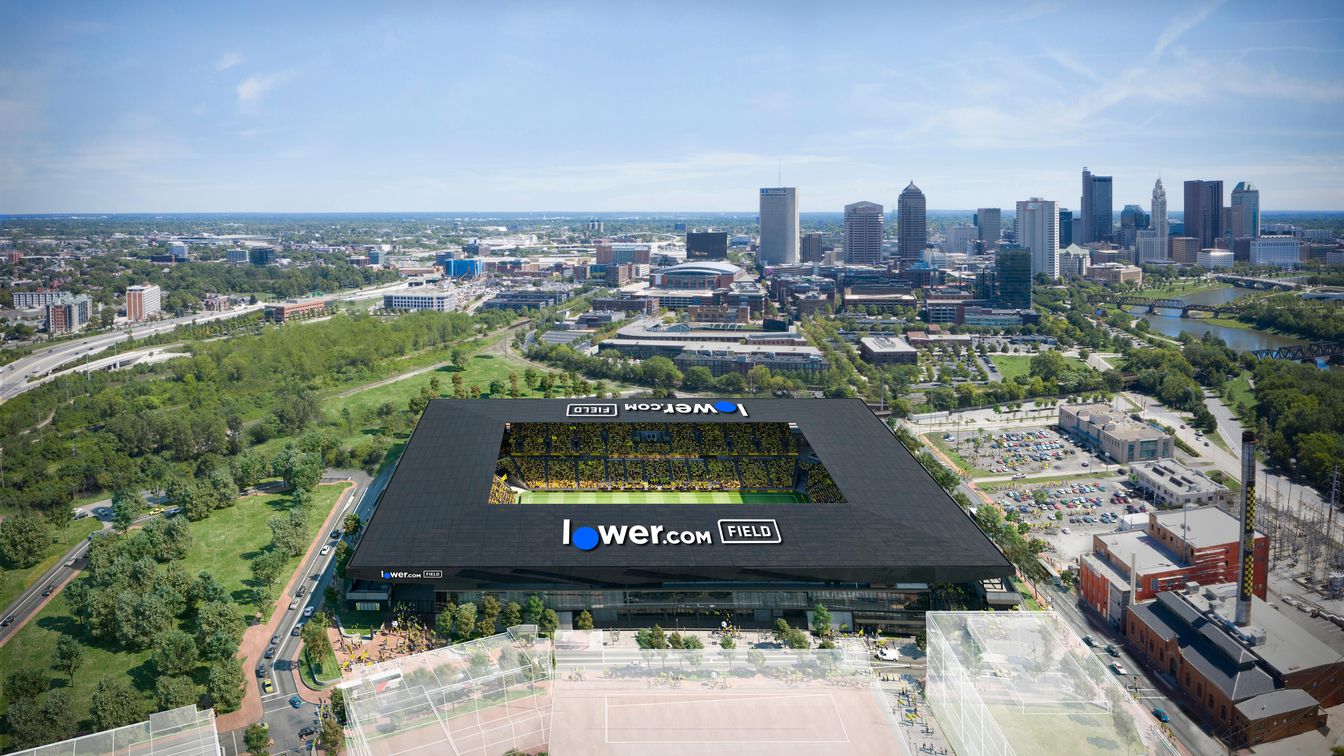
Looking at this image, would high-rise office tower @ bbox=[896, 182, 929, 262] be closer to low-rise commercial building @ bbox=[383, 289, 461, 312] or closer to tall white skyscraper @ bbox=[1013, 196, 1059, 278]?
→ tall white skyscraper @ bbox=[1013, 196, 1059, 278]

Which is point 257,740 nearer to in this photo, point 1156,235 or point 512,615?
point 512,615

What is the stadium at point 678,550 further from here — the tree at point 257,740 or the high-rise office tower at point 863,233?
the high-rise office tower at point 863,233

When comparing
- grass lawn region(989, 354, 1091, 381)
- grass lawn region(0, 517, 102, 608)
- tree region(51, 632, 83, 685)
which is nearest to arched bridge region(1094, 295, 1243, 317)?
grass lawn region(989, 354, 1091, 381)

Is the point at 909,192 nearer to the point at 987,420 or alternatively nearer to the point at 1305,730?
the point at 987,420

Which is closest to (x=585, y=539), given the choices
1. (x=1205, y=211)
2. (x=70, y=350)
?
(x=70, y=350)

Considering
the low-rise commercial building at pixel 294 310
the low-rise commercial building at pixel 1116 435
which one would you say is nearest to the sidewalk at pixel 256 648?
the low-rise commercial building at pixel 1116 435
